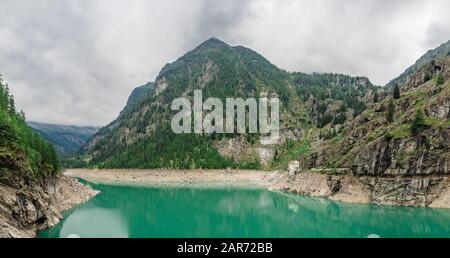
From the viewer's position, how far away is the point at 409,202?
3386 inches

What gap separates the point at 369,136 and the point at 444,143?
68.7 feet

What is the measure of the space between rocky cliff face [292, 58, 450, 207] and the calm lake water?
7.22 meters

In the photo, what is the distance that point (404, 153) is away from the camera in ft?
303

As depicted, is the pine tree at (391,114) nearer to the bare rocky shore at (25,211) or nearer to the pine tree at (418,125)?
the pine tree at (418,125)

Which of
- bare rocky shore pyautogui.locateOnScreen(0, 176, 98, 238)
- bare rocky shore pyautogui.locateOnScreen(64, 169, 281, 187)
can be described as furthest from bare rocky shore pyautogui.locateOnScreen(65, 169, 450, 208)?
bare rocky shore pyautogui.locateOnScreen(0, 176, 98, 238)

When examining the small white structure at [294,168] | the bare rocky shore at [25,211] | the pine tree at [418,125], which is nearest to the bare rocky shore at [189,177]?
the small white structure at [294,168]

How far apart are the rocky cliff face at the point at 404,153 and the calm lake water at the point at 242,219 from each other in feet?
23.7

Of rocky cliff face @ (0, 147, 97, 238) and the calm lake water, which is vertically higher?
rocky cliff face @ (0, 147, 97, 238)

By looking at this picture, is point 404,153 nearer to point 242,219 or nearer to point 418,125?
point 418,125

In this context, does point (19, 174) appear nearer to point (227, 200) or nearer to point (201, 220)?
point (201, 220)

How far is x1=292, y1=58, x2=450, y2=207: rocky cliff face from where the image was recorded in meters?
86.8

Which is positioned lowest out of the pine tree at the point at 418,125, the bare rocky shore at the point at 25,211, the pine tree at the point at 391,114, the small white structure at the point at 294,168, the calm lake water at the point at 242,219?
the calm lake water at the point at 242,219

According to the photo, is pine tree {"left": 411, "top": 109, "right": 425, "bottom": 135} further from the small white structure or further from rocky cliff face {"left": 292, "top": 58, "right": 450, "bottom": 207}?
the small white structure

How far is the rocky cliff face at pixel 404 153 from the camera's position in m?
86.8
